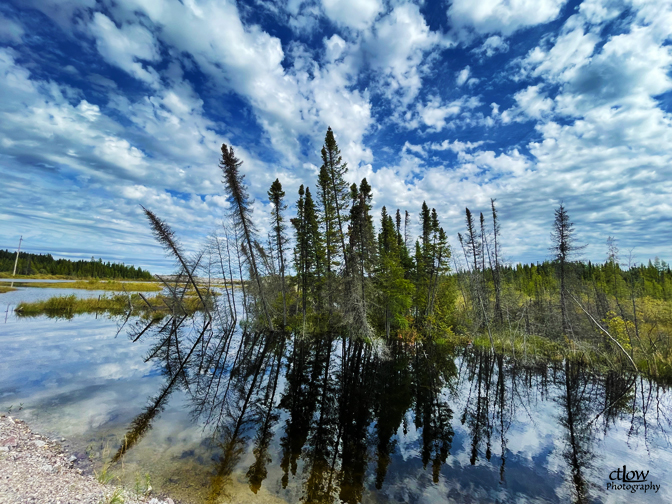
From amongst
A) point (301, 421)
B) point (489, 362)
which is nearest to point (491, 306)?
point (489, 362)

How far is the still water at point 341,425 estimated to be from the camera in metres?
7.76

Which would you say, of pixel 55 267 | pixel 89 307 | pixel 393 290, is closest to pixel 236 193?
pixel 393 290

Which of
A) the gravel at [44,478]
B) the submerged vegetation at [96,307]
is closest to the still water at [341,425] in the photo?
the gravel at [44,478]

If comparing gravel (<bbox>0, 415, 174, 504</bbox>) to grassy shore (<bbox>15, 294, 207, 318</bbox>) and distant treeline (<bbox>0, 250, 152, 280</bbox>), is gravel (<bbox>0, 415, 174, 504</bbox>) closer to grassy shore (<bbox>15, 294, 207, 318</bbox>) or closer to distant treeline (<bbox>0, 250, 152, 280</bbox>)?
grassy shore (<bbox>15, 294, 207, 318</bbox>)

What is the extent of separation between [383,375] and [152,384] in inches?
530

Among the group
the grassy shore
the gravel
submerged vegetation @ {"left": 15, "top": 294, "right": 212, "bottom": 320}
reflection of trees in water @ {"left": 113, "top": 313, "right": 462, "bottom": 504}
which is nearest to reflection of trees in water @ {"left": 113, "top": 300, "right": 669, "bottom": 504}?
reflection of trees in water @ {"left": 113, "top": 313, "right": 462, "bottom": 504}

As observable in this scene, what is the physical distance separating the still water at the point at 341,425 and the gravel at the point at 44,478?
683 millimetres

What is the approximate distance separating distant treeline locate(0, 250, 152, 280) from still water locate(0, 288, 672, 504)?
11501cm

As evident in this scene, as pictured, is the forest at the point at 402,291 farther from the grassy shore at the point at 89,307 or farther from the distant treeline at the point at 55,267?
the distant treeline at the point at 55,267

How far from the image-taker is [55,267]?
358ft

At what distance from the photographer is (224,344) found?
2653cm

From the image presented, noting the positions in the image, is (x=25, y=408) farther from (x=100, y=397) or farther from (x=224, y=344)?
(x=224, y=344)

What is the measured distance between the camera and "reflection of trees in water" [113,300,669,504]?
8453 millimetres

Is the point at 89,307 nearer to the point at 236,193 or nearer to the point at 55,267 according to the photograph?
the point at 236,193
